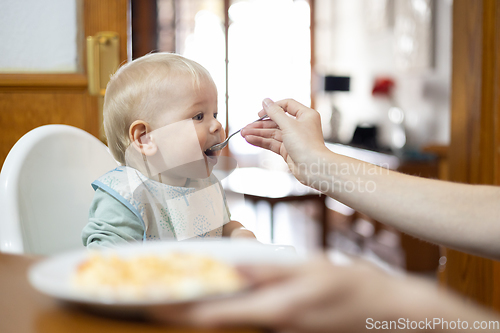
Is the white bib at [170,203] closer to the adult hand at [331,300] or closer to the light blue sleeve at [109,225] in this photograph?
the light blue sleeve at [109,225]

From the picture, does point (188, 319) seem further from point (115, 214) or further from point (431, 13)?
point (431, 13)

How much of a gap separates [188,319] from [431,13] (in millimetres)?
3374

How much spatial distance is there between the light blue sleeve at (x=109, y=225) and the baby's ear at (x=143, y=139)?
120mm

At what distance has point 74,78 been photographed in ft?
3.43

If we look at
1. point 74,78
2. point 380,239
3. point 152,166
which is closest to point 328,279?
point 152,166

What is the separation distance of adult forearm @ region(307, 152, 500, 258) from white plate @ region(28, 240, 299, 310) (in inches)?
16.6

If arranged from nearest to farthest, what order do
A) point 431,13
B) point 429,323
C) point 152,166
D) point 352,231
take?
point 429,323
point 152,166
point 431,13
point 352,231

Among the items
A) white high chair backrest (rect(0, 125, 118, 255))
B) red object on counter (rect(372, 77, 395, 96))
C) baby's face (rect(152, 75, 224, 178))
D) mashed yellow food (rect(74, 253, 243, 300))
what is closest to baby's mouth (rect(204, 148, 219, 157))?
baby's face (rect(152, 75, 224, 178))

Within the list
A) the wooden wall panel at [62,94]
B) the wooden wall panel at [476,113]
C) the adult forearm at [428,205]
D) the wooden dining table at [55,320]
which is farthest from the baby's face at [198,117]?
the wooden wall panel at [476,113]

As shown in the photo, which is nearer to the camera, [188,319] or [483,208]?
[188,319]

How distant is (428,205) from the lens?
61cm

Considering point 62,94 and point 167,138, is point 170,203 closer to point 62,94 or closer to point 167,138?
point 167,138

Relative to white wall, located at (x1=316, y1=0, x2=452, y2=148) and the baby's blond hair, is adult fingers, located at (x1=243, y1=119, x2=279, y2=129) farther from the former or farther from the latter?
white wall, located at (x1=316, y1=0, x2=452, y2=148)

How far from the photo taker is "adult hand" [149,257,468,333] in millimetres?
146
